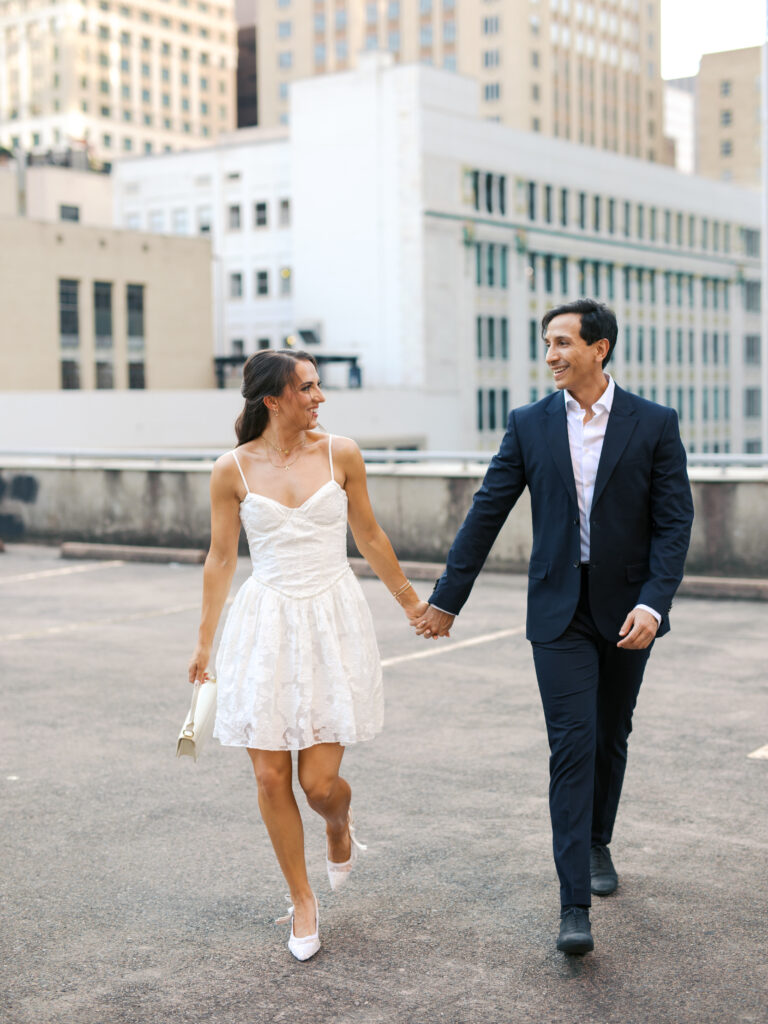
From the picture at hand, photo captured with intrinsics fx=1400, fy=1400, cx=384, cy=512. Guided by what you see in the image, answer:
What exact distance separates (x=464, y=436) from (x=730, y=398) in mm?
32499

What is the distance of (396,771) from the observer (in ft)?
21.6

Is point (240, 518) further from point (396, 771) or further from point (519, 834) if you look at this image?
point (396, 771)

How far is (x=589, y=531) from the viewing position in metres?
4.36

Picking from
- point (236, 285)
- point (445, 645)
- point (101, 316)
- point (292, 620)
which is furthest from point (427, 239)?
point (292, 620)

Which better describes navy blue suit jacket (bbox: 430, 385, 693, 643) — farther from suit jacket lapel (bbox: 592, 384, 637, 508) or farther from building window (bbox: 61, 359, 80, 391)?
building window (bbox: 61, 359, 80, 391)

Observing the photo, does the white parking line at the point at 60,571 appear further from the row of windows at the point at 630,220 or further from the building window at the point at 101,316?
the row of windows at the point at 630,220

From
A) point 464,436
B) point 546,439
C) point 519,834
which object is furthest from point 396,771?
point 464,436

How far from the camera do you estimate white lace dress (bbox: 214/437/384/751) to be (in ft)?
14.0

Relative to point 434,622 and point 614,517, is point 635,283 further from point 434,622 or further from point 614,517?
point 614,517

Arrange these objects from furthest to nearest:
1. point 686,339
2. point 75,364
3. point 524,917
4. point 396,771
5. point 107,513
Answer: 1. point 686,339
2. point 75,364
3. point 107,513
4. point 396,771
5. point 524,917

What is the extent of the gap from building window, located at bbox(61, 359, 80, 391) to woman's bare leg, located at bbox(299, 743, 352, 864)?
6756cm

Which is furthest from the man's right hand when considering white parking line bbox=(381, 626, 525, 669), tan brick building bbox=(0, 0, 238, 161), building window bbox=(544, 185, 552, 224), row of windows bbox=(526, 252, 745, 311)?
tan brick building bbox=(0, 0, 238, 161)

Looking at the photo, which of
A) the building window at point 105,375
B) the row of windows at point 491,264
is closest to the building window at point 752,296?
the row of windows at point 491,264

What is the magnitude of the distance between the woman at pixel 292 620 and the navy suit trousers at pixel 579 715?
56 cm
